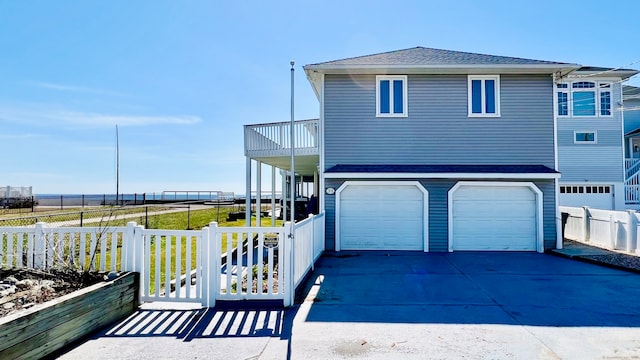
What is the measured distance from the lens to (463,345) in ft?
11.8

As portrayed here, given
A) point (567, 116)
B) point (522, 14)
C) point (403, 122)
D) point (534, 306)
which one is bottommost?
point (534, 306)

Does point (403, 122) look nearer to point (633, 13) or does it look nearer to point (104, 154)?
point (633, 13)

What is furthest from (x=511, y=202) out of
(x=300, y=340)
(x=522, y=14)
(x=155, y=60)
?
(x=155, y=60)

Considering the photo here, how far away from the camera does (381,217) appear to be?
32.9ft

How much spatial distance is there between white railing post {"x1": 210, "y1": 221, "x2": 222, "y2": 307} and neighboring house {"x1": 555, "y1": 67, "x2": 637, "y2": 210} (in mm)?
17434

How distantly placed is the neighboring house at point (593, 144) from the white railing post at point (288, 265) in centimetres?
1656

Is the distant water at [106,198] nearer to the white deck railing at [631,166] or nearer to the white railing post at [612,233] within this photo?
the white railing post at [612,233]

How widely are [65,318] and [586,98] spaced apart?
2111 cm

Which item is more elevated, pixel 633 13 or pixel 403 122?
pixel 633 13


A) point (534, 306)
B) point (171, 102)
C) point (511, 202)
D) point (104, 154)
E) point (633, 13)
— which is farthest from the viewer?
point (104, 154)

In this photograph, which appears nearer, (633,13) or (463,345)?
(463,345)

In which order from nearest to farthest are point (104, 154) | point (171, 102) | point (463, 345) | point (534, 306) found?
point (463, 345) < point (534, 306) < point (171, 102) < point (104, 154)

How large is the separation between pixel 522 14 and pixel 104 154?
1068 inches

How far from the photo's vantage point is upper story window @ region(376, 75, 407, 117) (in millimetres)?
10195
